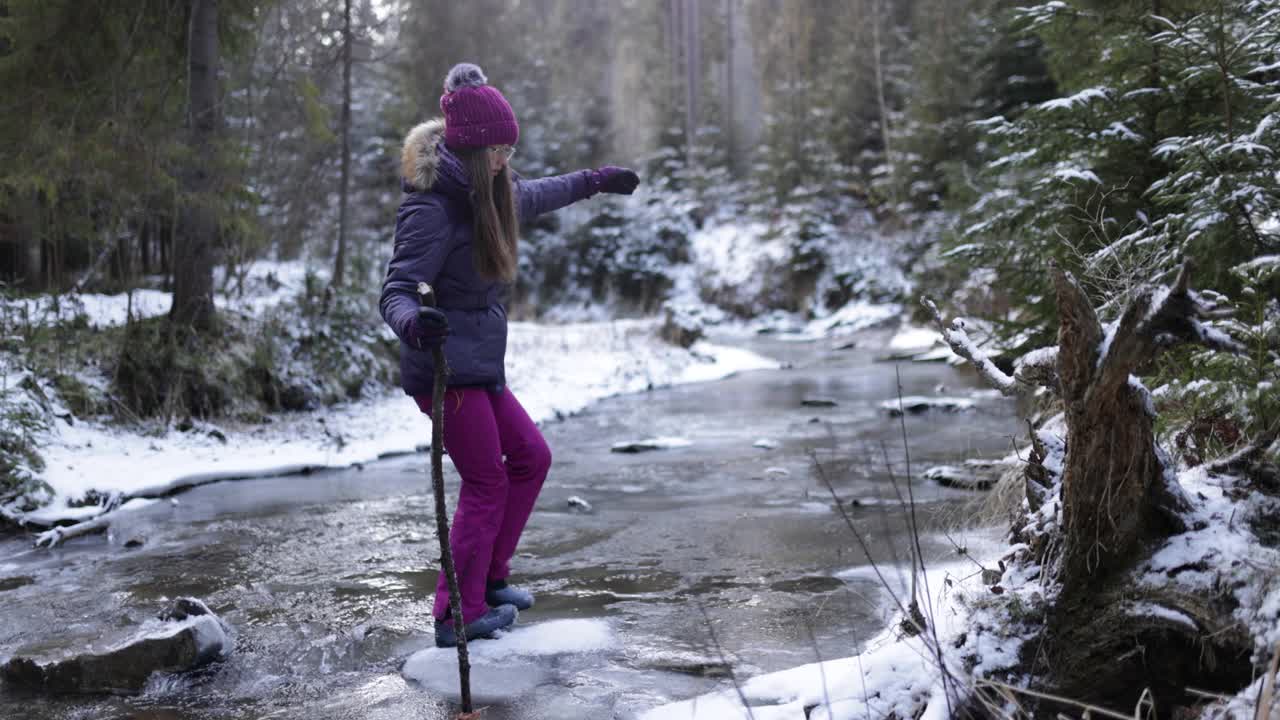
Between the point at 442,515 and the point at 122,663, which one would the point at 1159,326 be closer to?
the point at 442,515

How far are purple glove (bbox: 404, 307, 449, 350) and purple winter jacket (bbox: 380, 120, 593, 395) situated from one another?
324mm

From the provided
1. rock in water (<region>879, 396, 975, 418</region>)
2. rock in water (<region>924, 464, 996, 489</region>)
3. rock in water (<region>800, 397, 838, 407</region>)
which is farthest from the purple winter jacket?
rock in water (<region>800, 397, 838, 407</region>)

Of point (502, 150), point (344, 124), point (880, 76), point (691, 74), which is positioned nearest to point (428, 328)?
point (502, 150)

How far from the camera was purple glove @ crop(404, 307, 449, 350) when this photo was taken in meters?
2.94

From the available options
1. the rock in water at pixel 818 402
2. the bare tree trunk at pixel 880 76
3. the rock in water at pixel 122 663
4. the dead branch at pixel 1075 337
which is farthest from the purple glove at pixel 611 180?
the bare tree trunk at pixel 880 76

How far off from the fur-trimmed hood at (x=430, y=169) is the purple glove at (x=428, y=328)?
672mm

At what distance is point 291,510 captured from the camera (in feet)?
20.5

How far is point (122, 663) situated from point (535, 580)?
5.79ft

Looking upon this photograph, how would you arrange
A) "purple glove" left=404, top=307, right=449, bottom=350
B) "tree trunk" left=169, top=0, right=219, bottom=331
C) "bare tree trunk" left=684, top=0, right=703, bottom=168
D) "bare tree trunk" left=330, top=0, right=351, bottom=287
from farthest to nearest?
"bare tree trunk" left=684, top=0, right=703, bottom=168
"bare tree trunk" left=330, top=0, right=351, bottom=287
"tree trunk" left=169, top=0, right=219, bottom=331
"purple glove" left=404, top=307, right=449, bottom=350

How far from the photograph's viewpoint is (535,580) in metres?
4.48

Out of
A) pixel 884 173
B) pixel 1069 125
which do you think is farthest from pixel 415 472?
pixel 884 173

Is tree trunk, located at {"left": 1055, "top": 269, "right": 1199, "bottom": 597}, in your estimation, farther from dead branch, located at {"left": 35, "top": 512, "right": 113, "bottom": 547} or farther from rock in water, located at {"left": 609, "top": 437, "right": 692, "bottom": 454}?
rock in water, located at {"left": 609, "top": 437, "right": 692, "bottom": 454}

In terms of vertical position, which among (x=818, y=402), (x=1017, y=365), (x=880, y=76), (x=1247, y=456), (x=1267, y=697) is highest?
(x=880, y=76)

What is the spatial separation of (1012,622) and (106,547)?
4872 millimetres
